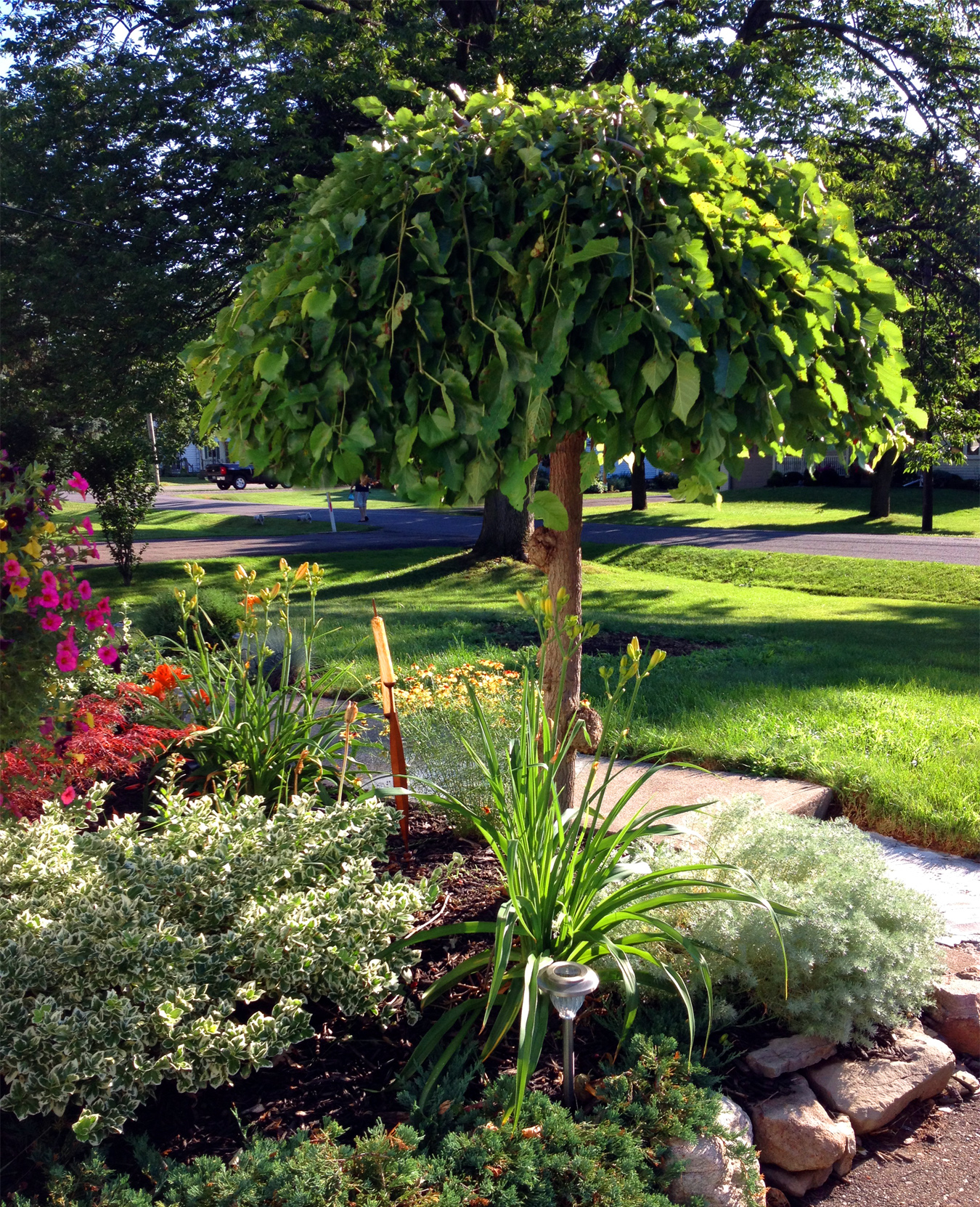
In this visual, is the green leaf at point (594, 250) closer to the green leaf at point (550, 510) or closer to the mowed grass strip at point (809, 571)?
the green leaf at point (550, 510)

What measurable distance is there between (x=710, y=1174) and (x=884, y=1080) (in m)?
0.72

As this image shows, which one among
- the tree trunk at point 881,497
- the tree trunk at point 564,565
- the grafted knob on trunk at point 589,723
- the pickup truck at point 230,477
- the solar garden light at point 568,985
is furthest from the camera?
the pickup truck at point 230,477

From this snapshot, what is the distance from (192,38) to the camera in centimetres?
1276

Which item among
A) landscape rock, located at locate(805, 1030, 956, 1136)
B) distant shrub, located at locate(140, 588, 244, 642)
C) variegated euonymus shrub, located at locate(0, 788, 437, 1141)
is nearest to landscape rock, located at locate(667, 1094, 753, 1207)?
landscape rock, located at locate(805, 1030, 956, 1136)

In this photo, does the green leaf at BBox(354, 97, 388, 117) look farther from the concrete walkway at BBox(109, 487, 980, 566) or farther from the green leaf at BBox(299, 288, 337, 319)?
the concrete walkway at BBox(109, 487, 980, 566)

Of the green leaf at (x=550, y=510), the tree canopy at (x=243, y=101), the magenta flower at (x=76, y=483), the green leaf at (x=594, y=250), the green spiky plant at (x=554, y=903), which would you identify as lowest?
the green spiky plant at (x=554, y=903)

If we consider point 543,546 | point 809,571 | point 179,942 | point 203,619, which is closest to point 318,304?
point 543,546

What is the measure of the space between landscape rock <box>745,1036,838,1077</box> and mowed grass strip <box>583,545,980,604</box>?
1185 cm

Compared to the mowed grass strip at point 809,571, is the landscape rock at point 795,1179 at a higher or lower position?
lower

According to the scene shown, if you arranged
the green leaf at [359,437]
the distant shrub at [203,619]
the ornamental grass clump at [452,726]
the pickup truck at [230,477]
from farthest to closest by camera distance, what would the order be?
the pickup truck at [230,477]
the distant shrub at [203,619]
the ornamental grass clump at [452,726]
the green leaf at [359,437]

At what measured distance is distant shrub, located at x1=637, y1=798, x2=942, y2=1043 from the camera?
261 centimetres

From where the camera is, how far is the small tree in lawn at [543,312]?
7.93ft

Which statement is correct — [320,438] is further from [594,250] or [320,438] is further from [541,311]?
[594,250]

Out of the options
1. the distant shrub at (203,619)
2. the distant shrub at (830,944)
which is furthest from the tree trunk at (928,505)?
the distant shrub at (830,944)
